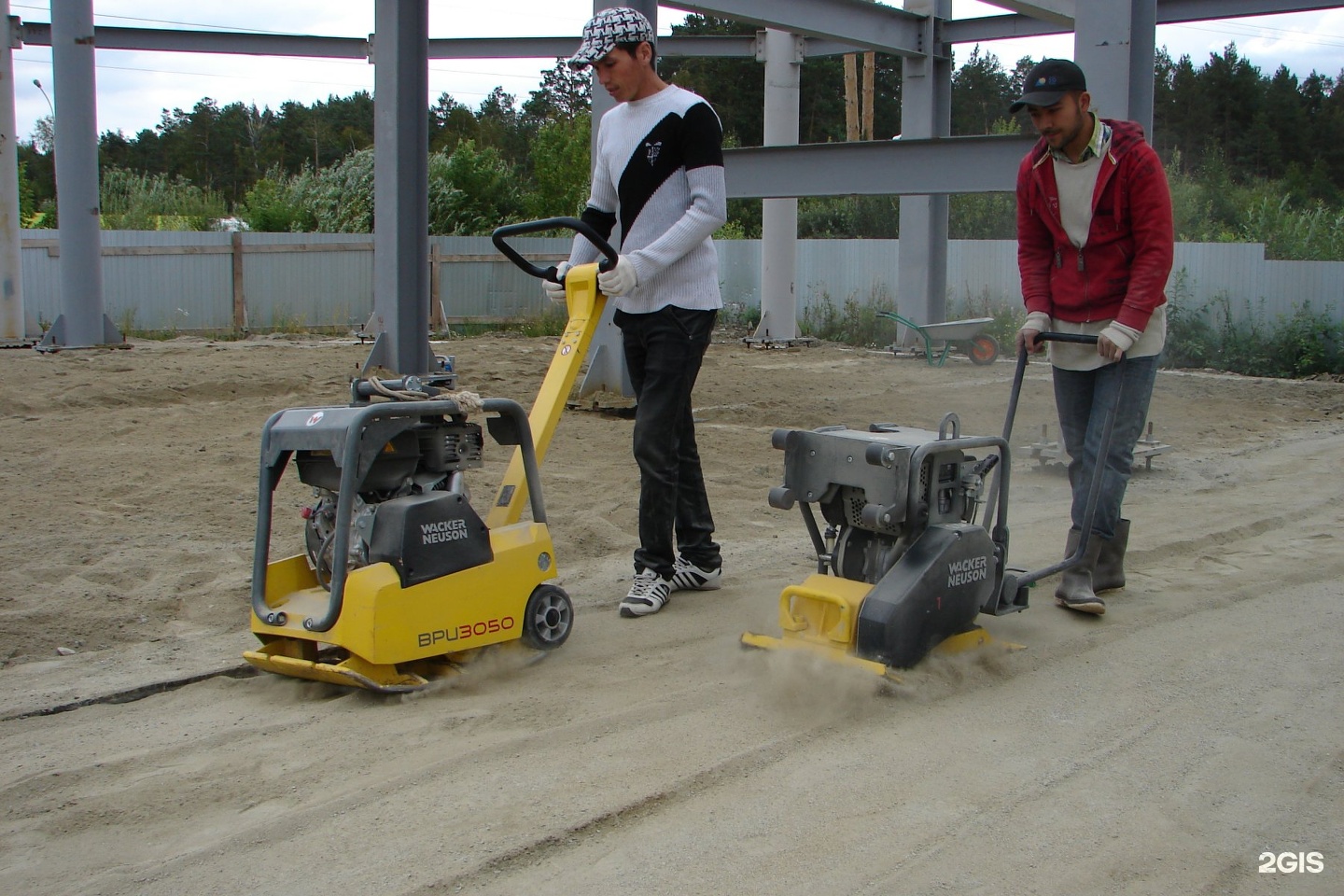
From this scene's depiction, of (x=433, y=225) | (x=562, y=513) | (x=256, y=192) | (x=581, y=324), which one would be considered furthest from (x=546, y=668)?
(x=256, y=192)

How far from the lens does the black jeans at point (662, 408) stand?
13.7 feet

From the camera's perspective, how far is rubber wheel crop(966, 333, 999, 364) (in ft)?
48.0

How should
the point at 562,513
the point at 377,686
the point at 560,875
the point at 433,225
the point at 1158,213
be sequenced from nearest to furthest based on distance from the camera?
the point at 560,875 < the point at 377,686 < the point at 1158,213 < the point at 562,513 < the point at 433,225

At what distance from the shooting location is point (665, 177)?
4.21 m

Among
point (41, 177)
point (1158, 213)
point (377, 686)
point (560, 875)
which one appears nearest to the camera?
point (560, 875)

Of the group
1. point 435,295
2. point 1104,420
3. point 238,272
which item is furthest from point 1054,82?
point 238,272

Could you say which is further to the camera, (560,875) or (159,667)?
(159,667)

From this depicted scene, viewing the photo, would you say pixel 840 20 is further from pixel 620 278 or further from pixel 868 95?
pixel 868 95

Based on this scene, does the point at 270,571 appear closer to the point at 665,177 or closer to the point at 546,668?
the point at 546,668

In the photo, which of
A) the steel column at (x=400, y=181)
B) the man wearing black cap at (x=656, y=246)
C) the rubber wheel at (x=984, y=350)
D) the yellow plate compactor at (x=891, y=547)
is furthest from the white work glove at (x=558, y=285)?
the rubber wheel at (x=984, y=350)

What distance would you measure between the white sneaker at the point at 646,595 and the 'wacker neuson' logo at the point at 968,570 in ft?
3.97

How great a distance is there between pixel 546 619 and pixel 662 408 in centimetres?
89

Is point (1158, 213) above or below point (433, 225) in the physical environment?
below

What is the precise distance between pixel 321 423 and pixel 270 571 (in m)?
0.57
